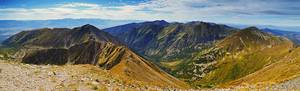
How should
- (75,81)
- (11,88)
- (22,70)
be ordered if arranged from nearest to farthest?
(11,88) → (75,81) → (22,70)

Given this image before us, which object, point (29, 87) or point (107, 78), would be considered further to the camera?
point (107, 78)

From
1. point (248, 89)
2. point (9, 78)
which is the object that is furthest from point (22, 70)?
point (248, 89)

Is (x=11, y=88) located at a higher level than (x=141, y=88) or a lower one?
Answer: higher

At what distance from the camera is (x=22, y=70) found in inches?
2002

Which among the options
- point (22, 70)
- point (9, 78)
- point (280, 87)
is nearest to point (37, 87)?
point (9, 78)

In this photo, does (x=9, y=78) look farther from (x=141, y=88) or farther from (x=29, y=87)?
(x=141, y=88)

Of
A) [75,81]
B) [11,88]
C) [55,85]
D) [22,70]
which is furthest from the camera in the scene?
[22,70]

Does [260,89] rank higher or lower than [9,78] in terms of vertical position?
lower

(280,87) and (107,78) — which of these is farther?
(107,78)

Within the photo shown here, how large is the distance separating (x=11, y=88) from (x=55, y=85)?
5.16m

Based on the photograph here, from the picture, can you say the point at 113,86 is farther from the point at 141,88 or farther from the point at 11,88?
the point at 11,88

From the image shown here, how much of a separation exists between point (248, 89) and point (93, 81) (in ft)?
66.7

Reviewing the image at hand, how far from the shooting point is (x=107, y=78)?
2021 inches

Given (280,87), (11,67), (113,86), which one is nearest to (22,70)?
(11,67)
